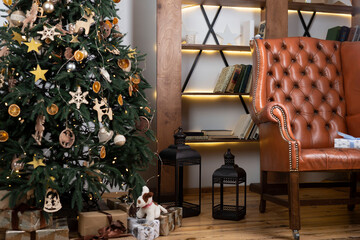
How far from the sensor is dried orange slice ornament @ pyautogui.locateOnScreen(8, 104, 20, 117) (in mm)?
2035

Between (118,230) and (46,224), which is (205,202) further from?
(46,224)

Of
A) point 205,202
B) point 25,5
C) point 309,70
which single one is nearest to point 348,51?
point 309,70

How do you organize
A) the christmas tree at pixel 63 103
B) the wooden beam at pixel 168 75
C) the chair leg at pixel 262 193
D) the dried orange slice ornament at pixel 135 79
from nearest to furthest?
the christmas tree at pixel 63 103 < the dried orange slice ornament at pixel 135 79 < the chair leg at pixel 262 193 < the wooden beam at pixel 168 75

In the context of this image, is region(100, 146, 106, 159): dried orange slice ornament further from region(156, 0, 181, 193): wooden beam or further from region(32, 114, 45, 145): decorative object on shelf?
region(156, 0, 181, 193): wooden beam

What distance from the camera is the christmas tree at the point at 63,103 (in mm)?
2037

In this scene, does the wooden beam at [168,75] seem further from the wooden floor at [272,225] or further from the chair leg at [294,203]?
the chair leg at [294,203]

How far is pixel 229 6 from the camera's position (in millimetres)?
3672

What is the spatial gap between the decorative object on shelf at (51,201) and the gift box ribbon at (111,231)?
210mm

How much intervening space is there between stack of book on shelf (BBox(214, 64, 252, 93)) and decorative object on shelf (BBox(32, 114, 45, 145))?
67.8 inches

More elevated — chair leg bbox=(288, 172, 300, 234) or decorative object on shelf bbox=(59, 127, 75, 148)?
decorative object on shelf bbox=(59, 127, 75, 148)

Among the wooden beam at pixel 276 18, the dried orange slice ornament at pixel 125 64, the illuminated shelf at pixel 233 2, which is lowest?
the dried orange slice ornament at pixel 125 64

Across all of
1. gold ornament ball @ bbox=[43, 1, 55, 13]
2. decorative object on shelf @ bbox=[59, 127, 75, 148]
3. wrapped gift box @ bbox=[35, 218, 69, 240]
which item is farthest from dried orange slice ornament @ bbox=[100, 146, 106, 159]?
gold ornament ball @ bbox=[43, 1, 55, 13]

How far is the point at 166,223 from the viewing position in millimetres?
2271

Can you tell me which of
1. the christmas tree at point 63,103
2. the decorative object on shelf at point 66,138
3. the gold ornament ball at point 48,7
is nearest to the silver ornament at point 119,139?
the christmas tree at point 63,103
